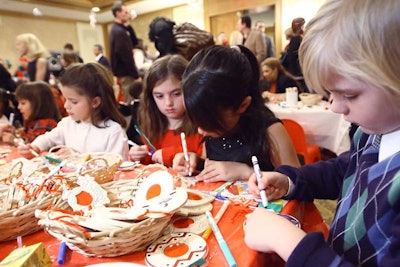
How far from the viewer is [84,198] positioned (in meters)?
0.55

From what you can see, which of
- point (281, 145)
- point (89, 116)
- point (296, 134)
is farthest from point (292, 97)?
point (89, 116)

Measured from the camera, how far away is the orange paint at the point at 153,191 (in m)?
0.54

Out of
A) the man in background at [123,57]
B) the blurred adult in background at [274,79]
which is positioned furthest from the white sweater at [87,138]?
the blurred adult in background at [274,79]

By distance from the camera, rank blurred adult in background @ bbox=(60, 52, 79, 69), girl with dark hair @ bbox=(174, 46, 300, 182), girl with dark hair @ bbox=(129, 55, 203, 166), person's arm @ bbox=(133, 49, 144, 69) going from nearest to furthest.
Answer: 1. girl with dark hair @ bbox=(174, 46, 300, 182)
2. girl with dark hair @ bbox=(129, 55, 203, 166)
3. blurred adult in background @ bbox=(60, 52, 79, 69)
4. person's arm @ bbox=(133, 49, 144, 69)

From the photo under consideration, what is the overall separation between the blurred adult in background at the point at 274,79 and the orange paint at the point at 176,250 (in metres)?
2.13

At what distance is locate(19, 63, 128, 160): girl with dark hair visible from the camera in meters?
1.30

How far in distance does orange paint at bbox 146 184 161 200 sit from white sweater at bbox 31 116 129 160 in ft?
2.38

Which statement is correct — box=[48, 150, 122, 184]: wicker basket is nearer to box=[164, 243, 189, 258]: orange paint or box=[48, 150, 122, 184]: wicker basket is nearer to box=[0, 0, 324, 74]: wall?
box=[164, 243, 189, 258]: orange paint

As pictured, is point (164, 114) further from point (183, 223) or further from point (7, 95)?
point (7, 95)

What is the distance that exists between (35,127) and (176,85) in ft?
3.03

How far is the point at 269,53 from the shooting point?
303 centimetres

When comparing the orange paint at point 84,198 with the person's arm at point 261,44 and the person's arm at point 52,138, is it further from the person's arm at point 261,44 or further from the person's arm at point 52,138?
the person's arm at point 261,44

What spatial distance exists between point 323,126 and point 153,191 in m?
1.62

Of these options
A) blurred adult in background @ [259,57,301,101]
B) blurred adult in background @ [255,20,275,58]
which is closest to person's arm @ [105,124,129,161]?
blurred adult in background @ [259,57,301,101]
